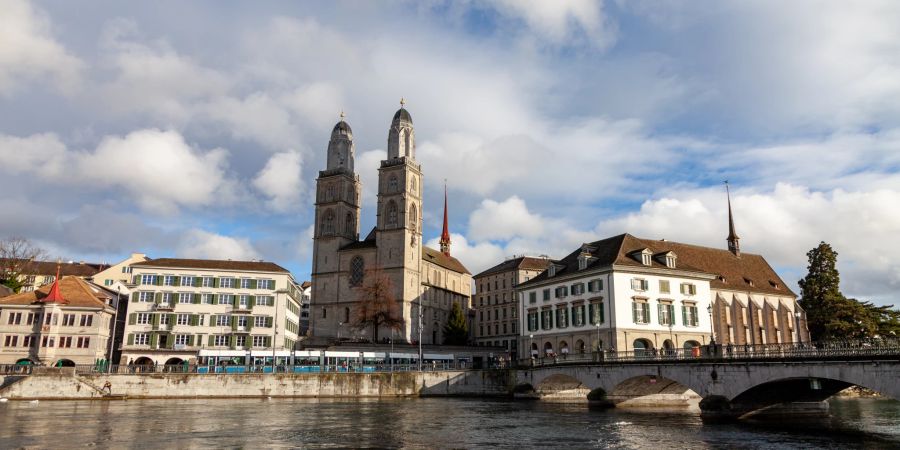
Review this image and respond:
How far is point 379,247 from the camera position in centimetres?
10069

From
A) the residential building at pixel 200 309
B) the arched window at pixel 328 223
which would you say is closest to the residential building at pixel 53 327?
the residential building at pixel 200 309

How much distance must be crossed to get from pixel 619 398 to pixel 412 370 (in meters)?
23.5

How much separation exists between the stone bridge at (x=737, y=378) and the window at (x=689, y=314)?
9.63 metres

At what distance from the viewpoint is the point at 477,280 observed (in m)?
124

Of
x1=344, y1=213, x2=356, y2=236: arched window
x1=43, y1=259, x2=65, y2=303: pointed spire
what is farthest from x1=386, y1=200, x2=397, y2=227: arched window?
x1=43, y1=259, x2=65, y2=303: pointed spire

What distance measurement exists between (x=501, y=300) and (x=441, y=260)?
12.4 meters

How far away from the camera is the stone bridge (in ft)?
109

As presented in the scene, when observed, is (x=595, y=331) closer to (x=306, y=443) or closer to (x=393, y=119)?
(x=306, y=443)

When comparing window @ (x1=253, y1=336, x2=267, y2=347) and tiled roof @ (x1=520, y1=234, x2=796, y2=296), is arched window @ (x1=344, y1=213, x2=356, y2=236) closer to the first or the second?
window @ (x1=253, y1=336, x2=267, y2=347)

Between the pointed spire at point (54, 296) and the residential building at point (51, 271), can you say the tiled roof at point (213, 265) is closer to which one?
the pointed spire at point (54, 296)

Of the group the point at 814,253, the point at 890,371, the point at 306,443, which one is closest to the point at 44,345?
the point at 306,443

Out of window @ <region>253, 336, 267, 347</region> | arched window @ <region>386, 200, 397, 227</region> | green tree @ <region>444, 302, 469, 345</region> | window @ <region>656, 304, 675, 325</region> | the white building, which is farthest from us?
green tree @ <region>444, 302, 469, 345</region>

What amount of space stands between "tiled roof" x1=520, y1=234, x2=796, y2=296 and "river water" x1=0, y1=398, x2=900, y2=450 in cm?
1857

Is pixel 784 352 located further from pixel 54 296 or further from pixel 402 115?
pixel 402 115
